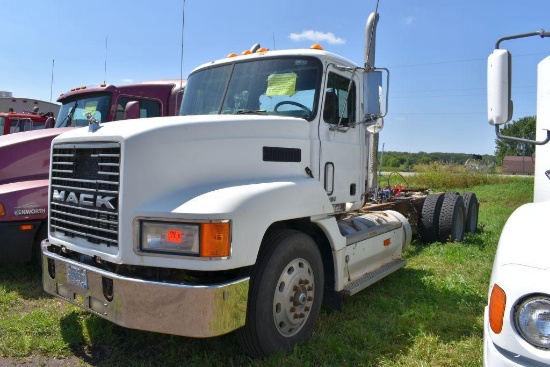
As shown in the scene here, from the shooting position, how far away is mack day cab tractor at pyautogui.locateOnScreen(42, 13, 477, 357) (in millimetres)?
2922

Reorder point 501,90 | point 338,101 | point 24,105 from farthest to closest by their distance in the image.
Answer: point 24,105
point 338,101
point 501,90

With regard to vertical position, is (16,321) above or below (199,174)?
below

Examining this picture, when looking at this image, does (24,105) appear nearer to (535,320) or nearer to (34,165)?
(34,165)

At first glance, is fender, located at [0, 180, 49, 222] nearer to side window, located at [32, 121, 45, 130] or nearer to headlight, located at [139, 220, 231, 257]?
headlight, located at [139, 220, 231, 257]

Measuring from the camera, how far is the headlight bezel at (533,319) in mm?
1887

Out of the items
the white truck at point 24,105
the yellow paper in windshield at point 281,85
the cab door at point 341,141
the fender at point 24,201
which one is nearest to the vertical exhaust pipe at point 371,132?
the cab door at point 341,141

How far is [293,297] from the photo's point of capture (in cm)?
356

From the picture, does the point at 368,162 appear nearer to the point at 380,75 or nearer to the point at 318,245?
the point at 380,75

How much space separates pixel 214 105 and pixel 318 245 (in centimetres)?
170

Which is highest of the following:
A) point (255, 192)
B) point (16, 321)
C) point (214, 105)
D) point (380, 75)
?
point (380, 75)

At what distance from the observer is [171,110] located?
294 inches

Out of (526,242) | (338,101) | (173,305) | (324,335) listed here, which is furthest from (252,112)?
(526,242)

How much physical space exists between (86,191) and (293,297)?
1777 mm

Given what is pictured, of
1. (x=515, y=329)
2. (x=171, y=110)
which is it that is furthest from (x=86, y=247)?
(x=171, y=110)
